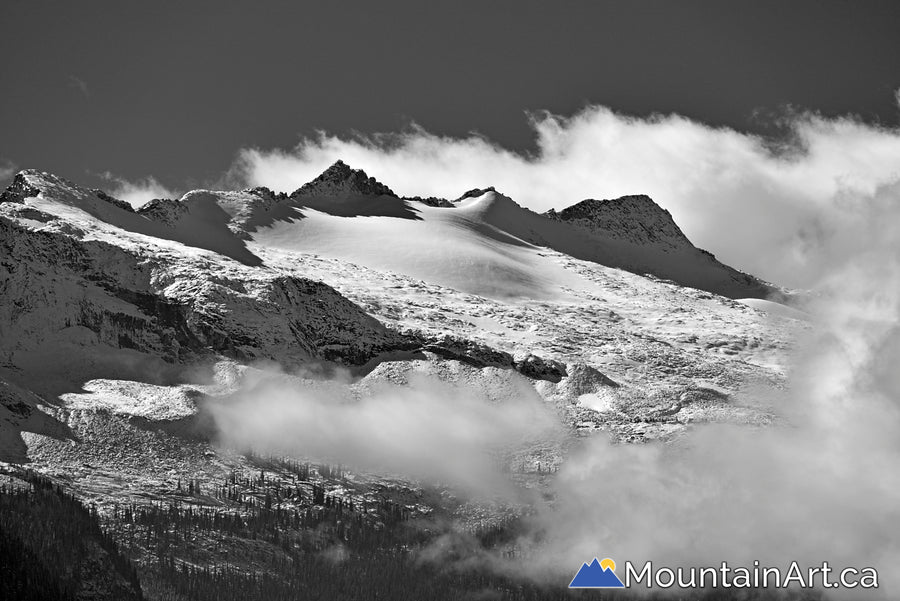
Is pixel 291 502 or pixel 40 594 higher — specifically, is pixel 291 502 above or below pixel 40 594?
above

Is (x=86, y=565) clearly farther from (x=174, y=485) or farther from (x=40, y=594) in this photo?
(x=174, y=485)

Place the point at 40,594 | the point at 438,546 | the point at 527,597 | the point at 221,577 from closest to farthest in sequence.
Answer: the point at 40,594
the point at 221,577
the point at 527,597
the point at 438,546

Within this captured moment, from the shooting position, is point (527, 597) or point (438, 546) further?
point (438, 546)

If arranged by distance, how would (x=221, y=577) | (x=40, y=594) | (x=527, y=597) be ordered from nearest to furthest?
(x=40, y=594), (x=221, y=577), (x=527, y=597)

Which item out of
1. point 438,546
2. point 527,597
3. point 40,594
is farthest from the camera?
point 438,546

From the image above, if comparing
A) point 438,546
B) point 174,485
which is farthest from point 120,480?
point 438,546

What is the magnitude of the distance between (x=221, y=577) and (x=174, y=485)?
33917 millimetres

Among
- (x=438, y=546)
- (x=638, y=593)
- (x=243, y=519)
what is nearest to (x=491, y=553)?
(x=438, y=546)

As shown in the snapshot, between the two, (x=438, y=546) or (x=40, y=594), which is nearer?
(x=40, y=594)

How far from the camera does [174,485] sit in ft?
646

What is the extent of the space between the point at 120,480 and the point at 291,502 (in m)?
25.5

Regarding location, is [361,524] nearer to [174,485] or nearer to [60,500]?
[174,485]

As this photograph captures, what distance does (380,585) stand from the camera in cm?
17288

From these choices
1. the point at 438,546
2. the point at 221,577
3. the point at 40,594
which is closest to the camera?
the point at 40,594
